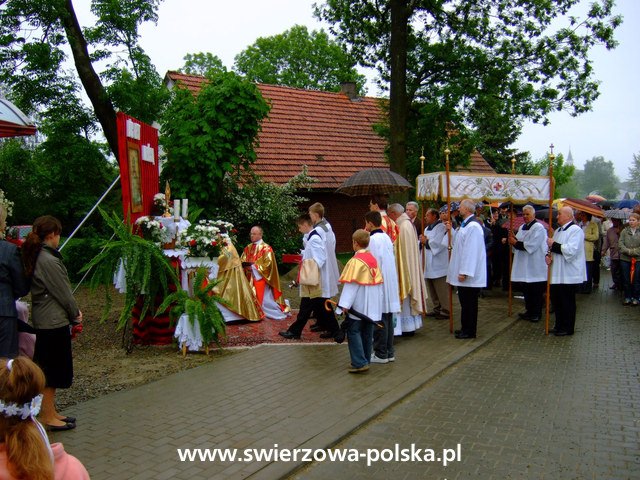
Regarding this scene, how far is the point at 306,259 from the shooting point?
29.7 ft

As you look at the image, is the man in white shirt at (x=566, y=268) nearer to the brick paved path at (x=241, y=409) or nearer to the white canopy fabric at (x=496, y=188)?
the white canopy fabric at (x=496, y=188)

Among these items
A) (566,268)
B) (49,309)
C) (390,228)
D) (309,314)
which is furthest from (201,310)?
(566,268)

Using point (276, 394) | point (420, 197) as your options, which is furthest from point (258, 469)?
point (420, 197)

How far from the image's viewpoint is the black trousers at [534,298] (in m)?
11.0

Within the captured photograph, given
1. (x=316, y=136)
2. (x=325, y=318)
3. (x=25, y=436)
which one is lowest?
(x=325, y=318)

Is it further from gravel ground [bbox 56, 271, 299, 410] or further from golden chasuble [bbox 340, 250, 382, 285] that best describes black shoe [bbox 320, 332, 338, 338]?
golden chasuble [bbox 340, 250, 382, 285]

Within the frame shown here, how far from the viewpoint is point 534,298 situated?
11062 millimetres

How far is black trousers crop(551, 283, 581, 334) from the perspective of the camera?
9469mm

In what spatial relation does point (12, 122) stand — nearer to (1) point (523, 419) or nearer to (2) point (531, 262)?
(1) point (523, 419)

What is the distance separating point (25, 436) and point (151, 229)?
6646 millimetres

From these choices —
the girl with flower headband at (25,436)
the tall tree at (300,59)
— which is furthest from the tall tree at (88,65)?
the tall tree at (300,59)

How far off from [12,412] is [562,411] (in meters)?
5.18

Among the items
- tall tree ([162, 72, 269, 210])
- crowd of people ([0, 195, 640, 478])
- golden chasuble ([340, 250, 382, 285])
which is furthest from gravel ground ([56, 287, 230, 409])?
tall tree ([162, 72, 269, 210])

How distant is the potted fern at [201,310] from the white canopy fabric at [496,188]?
443 cm
